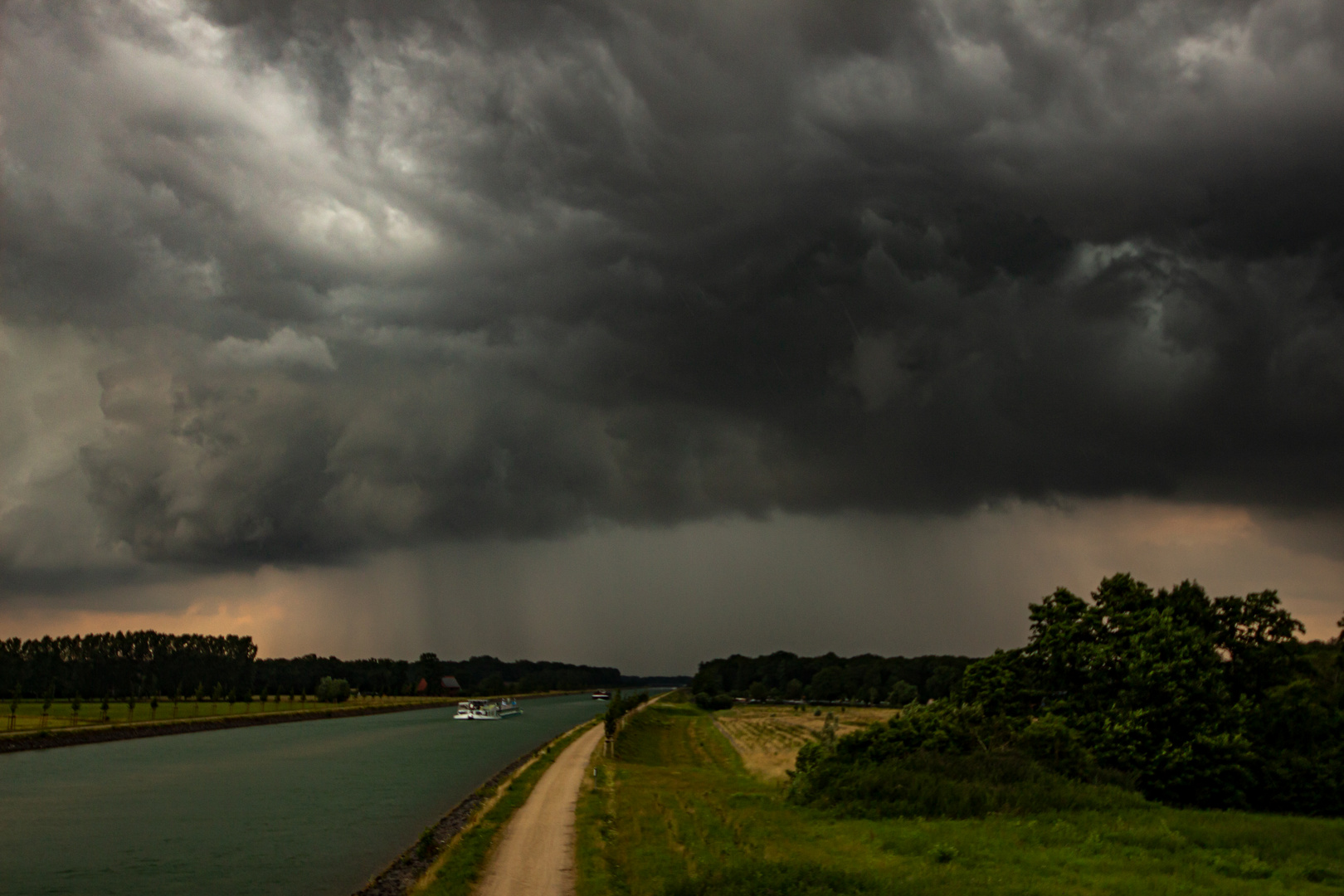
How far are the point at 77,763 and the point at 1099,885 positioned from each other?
8722 centimetres

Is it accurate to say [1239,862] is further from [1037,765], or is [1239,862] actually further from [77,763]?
[77,763]

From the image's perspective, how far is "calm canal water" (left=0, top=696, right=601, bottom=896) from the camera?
3719cm

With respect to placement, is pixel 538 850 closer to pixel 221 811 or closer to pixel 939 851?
pixel 939 851

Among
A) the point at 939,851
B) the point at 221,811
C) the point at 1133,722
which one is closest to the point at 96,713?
the point at 221,811

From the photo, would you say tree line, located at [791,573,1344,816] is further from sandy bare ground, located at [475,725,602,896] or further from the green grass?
the green grass

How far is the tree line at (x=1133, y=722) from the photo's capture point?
144ft

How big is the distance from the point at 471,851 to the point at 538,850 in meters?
2.30

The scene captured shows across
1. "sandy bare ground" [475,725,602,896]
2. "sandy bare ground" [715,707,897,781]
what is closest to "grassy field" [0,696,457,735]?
"sandy bare ground" [715,707,897,781]

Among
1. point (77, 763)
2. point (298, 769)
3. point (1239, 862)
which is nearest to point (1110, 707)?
point (1239, 862)

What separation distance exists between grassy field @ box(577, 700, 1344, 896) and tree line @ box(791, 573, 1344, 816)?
3.23 m

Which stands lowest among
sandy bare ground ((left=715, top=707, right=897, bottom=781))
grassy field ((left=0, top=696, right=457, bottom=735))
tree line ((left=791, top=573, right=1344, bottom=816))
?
sandy bare ground ((left=715, top=707, right=897, bottom=781))

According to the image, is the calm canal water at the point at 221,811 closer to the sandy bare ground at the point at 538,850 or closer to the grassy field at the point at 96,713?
the sandy bare ground at the point at 538,850

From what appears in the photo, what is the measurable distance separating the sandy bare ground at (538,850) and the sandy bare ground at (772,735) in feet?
42.7

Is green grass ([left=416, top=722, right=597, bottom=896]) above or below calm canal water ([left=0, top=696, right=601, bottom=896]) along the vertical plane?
above
